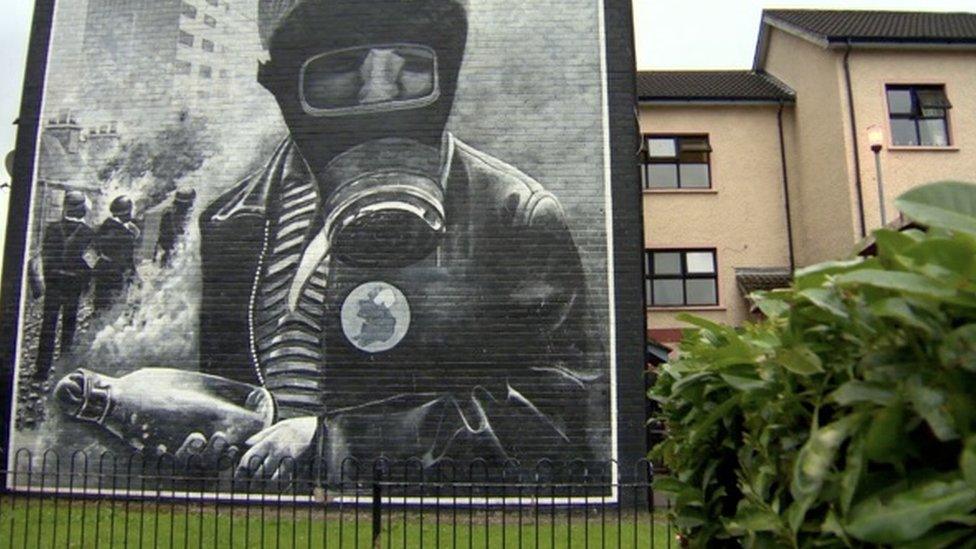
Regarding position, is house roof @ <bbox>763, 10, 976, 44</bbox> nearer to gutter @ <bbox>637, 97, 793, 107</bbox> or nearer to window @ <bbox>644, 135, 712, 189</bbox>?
gutter @ <bbox>637, 97, 793, 107</bbox>

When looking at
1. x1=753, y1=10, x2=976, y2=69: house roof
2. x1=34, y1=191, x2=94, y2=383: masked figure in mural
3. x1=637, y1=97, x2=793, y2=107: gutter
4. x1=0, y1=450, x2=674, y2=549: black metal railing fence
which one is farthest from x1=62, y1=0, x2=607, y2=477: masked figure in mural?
x1=753, y1=10, x2=976, y2=69: house roof

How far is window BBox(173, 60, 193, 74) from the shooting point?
558 inches

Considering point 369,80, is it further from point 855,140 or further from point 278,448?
point 855,140

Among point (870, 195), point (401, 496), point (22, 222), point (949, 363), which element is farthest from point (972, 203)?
point (870, 195)

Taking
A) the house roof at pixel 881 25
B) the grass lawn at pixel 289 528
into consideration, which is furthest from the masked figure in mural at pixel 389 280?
the house roof at pixel 881 25

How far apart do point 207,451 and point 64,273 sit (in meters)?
3.50

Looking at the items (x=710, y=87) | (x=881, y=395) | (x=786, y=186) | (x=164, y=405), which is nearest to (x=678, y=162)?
(x=710, y=87)

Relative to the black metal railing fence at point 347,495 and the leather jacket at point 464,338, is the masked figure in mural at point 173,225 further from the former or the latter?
the black metal railing fence at point 347,495

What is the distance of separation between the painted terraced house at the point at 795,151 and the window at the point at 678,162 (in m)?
0.03

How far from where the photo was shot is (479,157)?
44.4ft

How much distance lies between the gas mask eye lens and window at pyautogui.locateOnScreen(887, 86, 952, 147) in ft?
Result: 38.0

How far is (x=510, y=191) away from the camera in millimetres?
13453

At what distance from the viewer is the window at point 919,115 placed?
20.2 m

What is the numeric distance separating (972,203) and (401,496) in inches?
460
